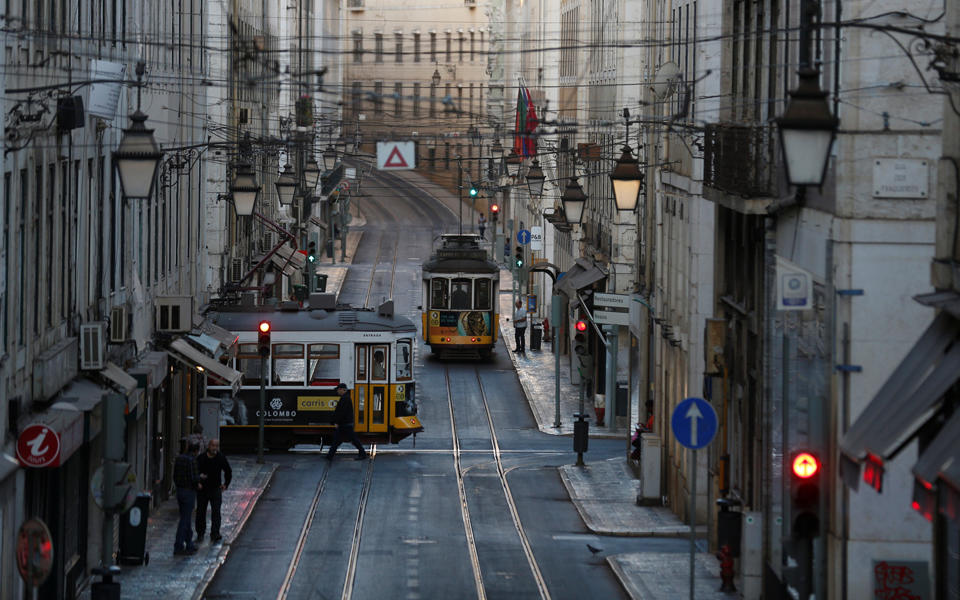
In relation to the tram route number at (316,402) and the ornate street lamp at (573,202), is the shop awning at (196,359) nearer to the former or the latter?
the tram route number at (316,402)

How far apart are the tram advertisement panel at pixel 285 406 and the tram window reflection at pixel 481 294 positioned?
623 inches

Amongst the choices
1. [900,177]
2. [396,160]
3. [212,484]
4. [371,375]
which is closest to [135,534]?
[212,484]

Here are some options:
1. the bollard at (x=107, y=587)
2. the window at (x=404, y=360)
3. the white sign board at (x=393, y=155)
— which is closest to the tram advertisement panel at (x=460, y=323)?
the window at (x=404, y=360)

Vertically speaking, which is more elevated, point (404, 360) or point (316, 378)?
point (404, 360)

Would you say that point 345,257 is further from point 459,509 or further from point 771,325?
point 771,325

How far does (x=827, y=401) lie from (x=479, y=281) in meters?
34.5

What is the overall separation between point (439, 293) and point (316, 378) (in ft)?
52.7

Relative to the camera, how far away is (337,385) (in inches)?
1403

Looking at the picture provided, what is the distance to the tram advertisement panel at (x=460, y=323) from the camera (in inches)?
2046

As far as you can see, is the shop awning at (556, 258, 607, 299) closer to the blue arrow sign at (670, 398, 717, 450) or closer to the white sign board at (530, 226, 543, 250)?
the white sign board at (530, 226, 543, 250)

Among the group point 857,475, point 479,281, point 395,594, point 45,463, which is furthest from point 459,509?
point 479,281

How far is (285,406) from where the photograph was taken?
3572cm

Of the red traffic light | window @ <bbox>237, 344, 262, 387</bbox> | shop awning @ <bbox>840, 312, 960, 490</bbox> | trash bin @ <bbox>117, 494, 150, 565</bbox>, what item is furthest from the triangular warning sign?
the red traffic light

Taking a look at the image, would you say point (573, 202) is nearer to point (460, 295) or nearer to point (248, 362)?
point (248, 362)
